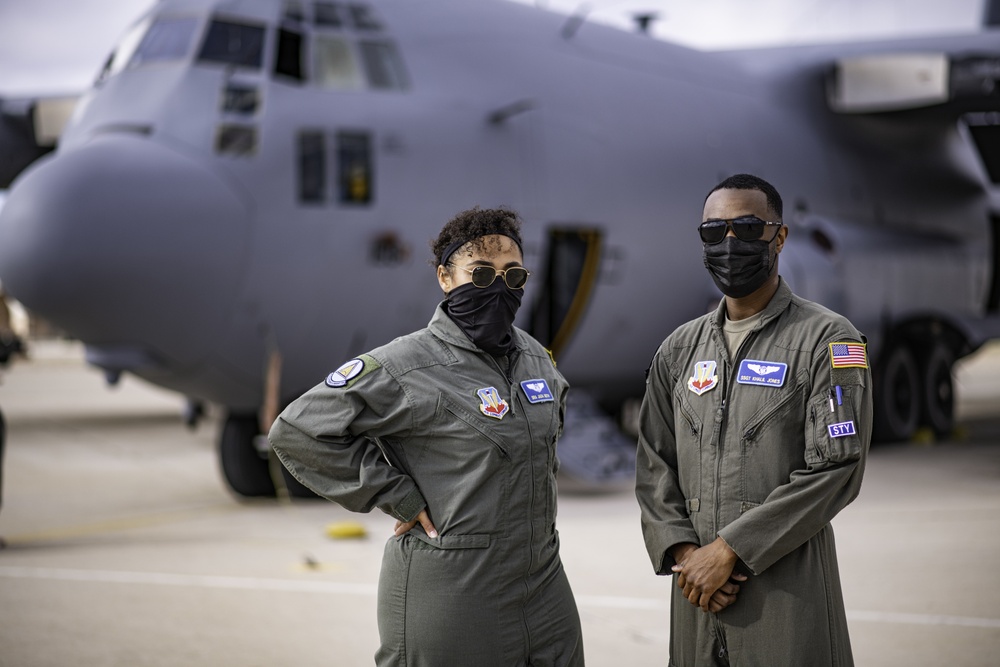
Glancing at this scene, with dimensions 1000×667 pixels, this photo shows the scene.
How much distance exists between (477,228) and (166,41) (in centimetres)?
597

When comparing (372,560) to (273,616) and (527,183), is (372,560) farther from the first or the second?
(527,183)

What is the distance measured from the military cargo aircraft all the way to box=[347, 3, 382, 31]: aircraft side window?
20 millimetres

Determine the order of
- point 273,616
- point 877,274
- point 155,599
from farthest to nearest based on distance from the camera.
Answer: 1. point 877,274
2. point 155,599
3. point 273,616

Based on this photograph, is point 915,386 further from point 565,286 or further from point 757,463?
point 757,463

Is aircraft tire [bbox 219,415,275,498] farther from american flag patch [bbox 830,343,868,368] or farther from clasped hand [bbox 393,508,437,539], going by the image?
american flag patch [bbox 830,343,868,368]

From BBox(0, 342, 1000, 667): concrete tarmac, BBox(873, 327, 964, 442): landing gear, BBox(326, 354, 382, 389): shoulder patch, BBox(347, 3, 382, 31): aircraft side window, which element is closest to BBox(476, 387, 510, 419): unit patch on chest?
BBox(326, 354, 382, 389): shoulder patch

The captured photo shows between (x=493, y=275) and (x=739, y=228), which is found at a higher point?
(x=739, y=228)

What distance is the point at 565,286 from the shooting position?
9500 millimetres

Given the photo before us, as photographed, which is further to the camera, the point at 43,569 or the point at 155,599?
the point at 43,569

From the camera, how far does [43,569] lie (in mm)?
6531

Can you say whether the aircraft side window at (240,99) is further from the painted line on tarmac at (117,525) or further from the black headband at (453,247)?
the black headband at (453,247)

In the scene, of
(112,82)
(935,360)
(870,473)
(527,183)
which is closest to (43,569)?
(112,82)

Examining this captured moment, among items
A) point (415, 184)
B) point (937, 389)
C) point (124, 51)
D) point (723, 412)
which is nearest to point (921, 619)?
point (723, 412)

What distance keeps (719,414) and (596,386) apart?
7478 mm
